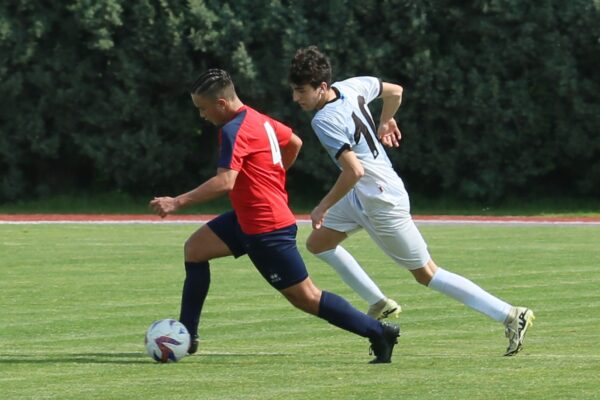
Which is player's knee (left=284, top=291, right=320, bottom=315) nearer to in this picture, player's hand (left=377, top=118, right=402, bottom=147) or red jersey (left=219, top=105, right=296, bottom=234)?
red jersey (left=219, top=105, right=296, bottom=234)

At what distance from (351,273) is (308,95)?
1897 mm

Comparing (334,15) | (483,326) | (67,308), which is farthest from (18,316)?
(334,15)

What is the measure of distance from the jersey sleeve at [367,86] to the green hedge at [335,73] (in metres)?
23.5

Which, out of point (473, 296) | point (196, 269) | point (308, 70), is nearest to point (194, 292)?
point (196, 269)

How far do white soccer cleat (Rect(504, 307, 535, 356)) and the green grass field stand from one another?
74 mm

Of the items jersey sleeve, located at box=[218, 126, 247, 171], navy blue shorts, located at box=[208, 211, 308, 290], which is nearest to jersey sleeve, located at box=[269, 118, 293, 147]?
jersey sleeve, located at box=[218, 126, 247, 171]

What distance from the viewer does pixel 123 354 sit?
33.8ft

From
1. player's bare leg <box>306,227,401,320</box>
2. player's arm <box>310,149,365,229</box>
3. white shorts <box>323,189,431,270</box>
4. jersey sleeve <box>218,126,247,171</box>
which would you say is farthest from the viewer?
player's bare leg <box>306,227,401,320</box>

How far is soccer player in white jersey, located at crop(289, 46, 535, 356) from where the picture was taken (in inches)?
375

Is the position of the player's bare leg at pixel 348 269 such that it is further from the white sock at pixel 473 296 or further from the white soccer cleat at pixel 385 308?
the white sock at pixel 473 296

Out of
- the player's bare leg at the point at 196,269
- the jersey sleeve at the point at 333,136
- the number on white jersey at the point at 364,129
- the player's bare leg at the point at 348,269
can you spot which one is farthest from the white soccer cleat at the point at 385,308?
the jersey sleeve at the point at 333,136

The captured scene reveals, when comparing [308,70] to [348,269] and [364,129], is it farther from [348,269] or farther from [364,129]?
[348,269]

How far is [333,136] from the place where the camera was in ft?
31.1

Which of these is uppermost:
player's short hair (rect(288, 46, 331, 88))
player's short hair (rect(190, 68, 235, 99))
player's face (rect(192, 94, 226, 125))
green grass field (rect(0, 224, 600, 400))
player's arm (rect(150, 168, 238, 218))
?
player's short hair (rect(288, 46, 331, 88))
